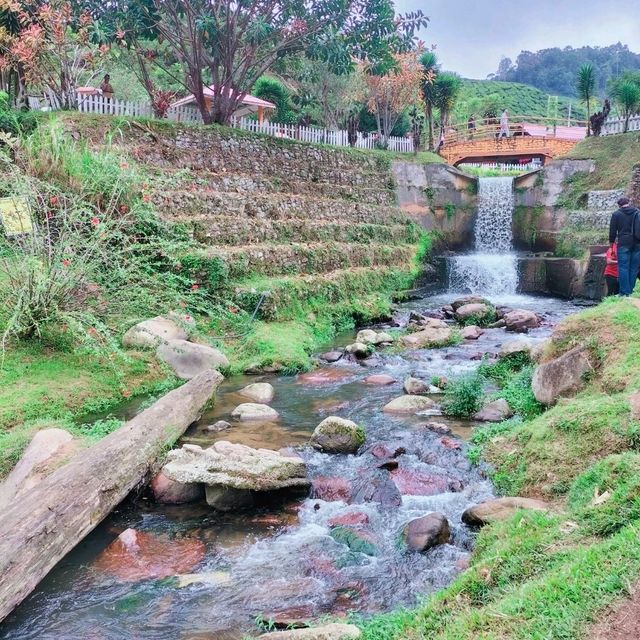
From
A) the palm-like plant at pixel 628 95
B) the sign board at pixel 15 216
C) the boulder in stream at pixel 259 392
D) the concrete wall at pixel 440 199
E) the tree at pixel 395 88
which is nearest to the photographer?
the sign board at pixel 15 216

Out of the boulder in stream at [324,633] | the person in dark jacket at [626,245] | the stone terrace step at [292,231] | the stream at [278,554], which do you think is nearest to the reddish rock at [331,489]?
the stream at [278,554]

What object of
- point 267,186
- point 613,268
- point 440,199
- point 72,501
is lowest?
point 72,501

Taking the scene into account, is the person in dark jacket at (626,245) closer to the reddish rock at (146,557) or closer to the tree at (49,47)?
the reddish rock at (146,557)

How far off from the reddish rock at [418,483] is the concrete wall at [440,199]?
56.4 feet

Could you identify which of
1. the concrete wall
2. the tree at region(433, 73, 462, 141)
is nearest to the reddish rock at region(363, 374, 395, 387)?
the concrete wall

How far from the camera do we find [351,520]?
16.6 feet

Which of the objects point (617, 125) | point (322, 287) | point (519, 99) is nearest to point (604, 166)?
point (617, 125)

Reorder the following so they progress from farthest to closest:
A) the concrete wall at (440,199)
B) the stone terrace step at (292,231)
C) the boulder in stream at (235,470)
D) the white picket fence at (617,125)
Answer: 1. the concrete wall at (440,199)
2. the white picket fence at (617,125)
3. the stone terrace step at (292,231)
4. the boulder in stream at (235,470)

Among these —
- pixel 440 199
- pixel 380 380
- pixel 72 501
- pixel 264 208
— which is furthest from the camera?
pixel 440 199

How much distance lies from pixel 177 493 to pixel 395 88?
76.4ft

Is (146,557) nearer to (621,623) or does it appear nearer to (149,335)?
(621,623)

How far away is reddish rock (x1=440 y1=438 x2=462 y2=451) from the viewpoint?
6429mm

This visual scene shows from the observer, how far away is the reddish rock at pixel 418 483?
558cm

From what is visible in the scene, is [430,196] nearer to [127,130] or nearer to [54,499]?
[127,130]
